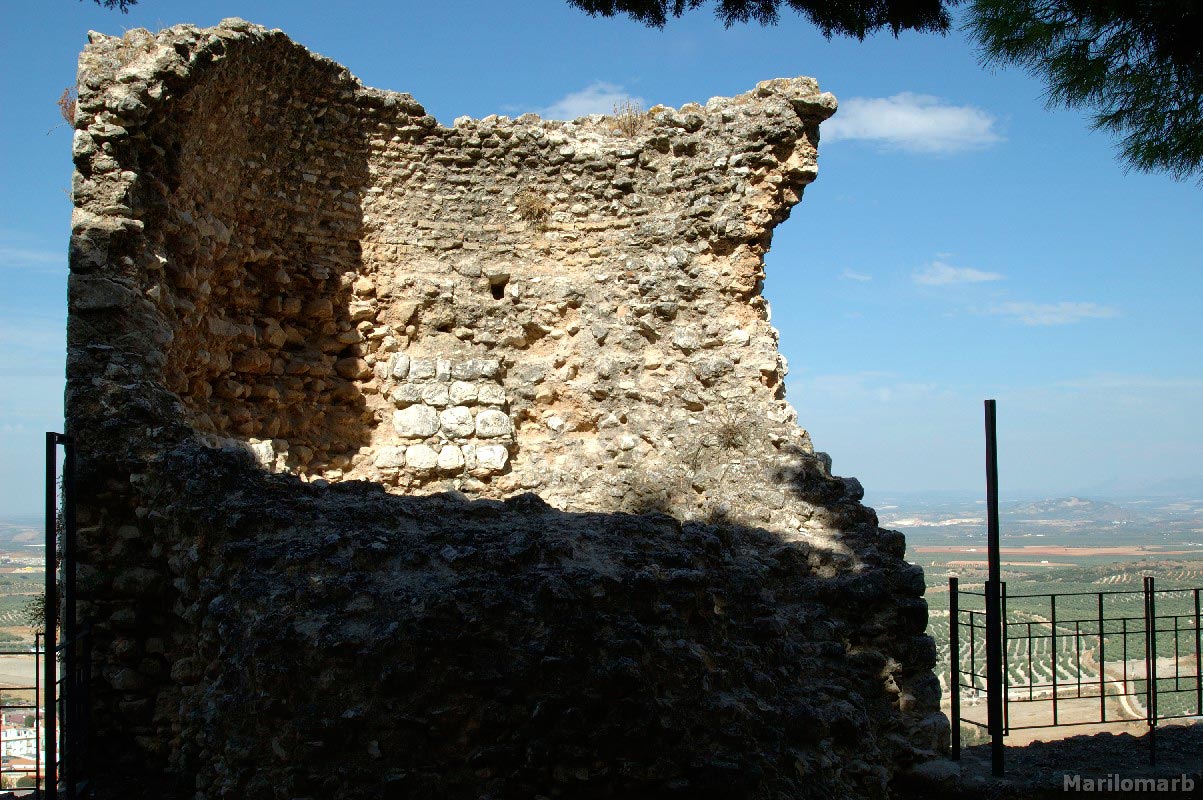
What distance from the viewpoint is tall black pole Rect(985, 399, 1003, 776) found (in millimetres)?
4762

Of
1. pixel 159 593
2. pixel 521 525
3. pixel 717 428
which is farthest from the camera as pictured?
pixel 717 428

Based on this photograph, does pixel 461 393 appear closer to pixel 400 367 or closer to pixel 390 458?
pixel 400 367

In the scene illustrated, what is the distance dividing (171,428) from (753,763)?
11.5 feet

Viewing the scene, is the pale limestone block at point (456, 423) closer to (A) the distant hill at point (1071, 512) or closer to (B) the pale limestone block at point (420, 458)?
(B) the pale limestone block at point (420, 458)

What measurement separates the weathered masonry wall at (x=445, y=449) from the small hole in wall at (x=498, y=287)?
56mm

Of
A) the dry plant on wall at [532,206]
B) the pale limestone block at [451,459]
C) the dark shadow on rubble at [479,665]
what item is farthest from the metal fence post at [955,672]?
the dry plant on wall at [532,206]

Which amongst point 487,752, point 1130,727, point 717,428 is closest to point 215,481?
point 487,752

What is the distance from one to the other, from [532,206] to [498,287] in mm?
766

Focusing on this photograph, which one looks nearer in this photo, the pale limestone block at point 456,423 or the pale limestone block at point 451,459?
the pale limestone block at point 451,459

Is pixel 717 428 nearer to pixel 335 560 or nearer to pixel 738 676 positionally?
pixel 738 676

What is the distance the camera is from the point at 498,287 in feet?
27.1

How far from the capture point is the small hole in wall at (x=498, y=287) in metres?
8.19

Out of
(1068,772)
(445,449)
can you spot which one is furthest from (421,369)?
(1068,772)

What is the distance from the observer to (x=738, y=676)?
12.8ft
